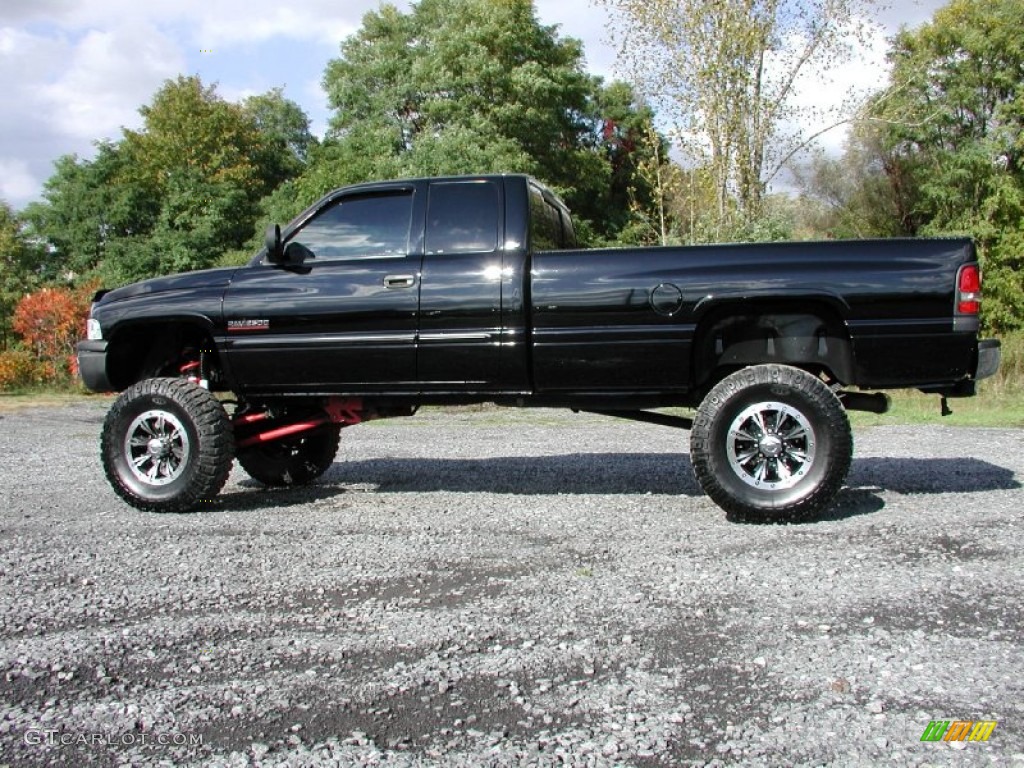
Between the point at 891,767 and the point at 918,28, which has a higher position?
the point at 918,28

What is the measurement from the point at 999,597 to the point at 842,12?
17.4 m

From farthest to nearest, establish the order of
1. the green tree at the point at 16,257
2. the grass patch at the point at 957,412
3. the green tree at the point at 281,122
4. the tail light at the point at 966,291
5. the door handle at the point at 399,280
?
the green tree at the point at 281,122 < the green tree at the point at 16,257 < the grass patch at the point at 957,412 < the door handle at the point at 399,280 < the tail light at the point at 966,291

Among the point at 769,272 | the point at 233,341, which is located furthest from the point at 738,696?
the point at 233,341

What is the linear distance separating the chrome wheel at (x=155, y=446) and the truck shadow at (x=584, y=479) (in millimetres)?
470

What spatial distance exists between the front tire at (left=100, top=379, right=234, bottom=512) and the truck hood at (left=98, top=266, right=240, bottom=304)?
606mm

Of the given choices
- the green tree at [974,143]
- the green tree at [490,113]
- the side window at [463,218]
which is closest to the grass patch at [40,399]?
the side window at [463,218]

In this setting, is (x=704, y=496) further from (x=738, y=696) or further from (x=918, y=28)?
(x=918, y=28)

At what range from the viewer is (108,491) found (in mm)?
6996

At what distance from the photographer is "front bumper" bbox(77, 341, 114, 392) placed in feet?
20.7

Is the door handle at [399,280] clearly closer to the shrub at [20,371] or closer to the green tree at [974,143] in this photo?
the shrub at [20,371]

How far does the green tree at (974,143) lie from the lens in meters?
37.2

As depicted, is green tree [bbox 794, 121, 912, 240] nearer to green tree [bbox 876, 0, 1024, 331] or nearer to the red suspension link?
green tree [bbox 876, 0, 1024, 331]

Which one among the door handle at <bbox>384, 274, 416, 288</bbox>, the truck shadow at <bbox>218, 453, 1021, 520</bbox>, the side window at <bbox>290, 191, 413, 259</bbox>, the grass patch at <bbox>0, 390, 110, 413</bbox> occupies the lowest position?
the truck shadow at <bbox>218, 453, 1021, 520</bbox>

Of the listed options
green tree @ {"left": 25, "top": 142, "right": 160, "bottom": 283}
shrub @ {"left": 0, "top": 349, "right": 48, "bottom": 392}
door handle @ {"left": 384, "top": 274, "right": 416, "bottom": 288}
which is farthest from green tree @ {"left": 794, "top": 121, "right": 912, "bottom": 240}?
door handle @ {"left": 384, "top": 274, "right": 416, "bottom": 288}
